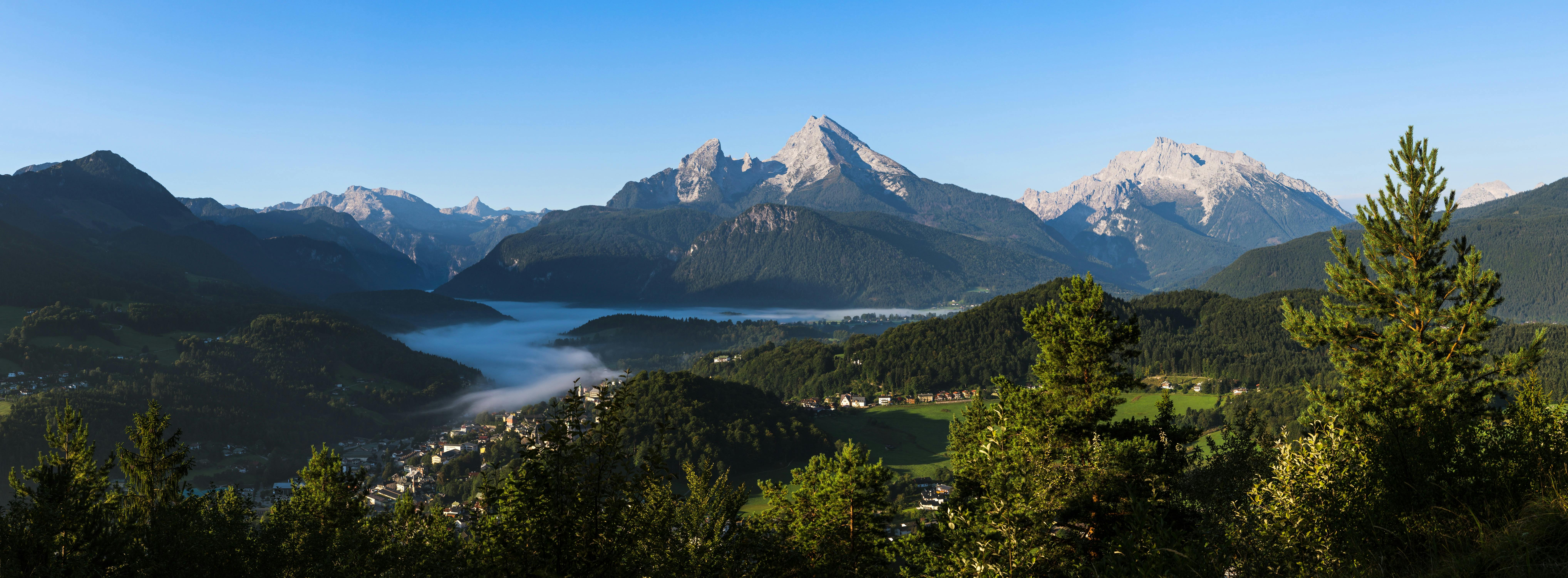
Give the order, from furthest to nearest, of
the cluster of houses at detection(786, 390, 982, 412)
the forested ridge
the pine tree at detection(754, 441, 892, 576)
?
the cluster of houses at detection(786, 390, 982, 412), the pine tree at detection(754, 441, 892, 576), the forested ridge

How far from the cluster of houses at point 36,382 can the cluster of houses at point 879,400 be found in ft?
516

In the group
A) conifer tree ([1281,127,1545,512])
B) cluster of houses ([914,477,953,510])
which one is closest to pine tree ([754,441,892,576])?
conifer tree ([1281,127,1545,512])

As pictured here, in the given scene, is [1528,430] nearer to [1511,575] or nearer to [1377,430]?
[1377,430]

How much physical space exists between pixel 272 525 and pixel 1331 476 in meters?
32.3

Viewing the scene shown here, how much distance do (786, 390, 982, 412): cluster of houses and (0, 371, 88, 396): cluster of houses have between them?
157333mm

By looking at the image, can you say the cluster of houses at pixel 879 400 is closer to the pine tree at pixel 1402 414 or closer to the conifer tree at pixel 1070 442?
the pine tree at pixel 1402 414

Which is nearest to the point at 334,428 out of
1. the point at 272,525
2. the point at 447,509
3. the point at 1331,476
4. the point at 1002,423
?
the point at 447,509

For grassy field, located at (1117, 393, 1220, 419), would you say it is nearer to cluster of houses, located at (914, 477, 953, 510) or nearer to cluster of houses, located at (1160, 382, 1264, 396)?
cluster of houses, located at (1160, 382, 1264, 396)

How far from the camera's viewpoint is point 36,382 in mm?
158500

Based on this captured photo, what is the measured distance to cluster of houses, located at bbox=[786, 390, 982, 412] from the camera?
543 ft

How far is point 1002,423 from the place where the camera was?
87.6 feet

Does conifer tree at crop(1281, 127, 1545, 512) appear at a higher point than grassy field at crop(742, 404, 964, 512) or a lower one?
higher

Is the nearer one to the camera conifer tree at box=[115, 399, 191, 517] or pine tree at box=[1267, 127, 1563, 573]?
pine tree at box=[1267, 127, 1563, 573]

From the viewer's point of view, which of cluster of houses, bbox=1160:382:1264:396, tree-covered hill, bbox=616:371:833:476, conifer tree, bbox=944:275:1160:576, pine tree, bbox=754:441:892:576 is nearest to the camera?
conifer tree, bbox=944:275:1160:576
